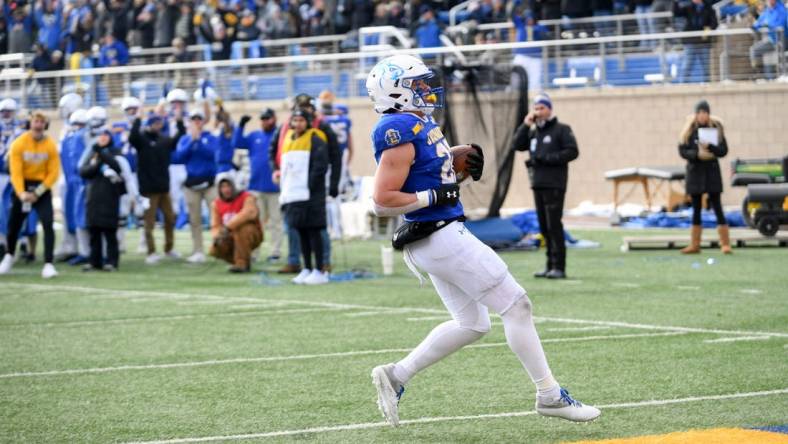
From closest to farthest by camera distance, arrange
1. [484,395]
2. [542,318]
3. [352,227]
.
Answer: [484,395]
[542,318]
[352,227]

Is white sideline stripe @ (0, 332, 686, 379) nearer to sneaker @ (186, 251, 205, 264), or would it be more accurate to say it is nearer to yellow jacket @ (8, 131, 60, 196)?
yellow jacket @ (8, 131, 60, 196)

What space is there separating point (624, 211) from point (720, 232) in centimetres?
654

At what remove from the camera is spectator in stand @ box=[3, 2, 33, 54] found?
33.3 m

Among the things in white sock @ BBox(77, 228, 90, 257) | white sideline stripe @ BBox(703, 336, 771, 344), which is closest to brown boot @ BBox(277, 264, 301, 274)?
white sock @ BBox(77, 228, 90, 257)

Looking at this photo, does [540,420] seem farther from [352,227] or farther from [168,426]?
[352,227]

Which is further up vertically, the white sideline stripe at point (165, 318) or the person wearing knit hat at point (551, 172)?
the person wearing knit hat at point (551, 172)

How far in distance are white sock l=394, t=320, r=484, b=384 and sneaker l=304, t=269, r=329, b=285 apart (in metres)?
7.72

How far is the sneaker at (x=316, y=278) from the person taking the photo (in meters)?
14.7

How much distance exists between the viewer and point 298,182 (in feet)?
47.8

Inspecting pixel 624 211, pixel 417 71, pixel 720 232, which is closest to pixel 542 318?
pixel 417 71

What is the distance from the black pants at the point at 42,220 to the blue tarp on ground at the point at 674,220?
31.3 ft

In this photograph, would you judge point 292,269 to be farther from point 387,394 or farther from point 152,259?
point 387,394

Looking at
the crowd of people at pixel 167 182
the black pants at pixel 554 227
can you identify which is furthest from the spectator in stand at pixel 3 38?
the black pants at pixel 554 227

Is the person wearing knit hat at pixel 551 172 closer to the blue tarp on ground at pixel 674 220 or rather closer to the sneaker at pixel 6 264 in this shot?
the sneaker at pixel 6 264
